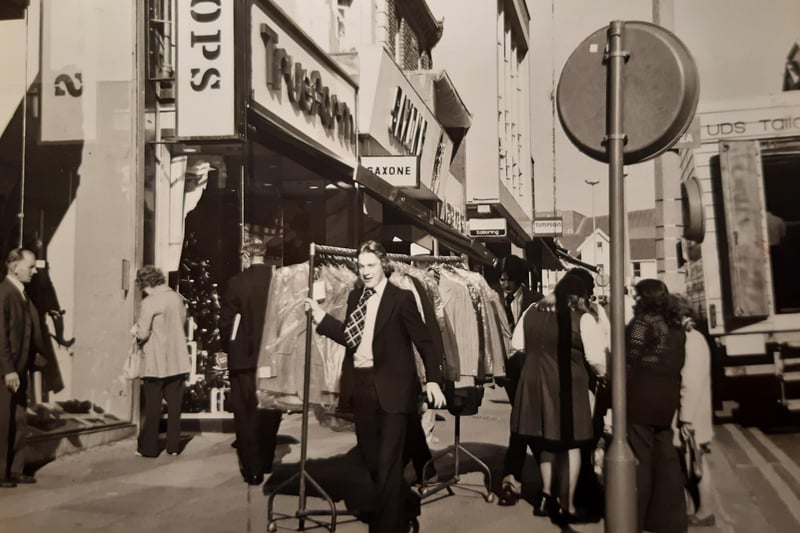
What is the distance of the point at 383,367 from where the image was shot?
4.53m

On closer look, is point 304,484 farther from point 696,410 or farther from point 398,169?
point 398,169

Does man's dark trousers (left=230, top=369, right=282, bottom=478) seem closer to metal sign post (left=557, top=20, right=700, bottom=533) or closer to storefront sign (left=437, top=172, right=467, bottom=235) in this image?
metal sign post (left=557, top=20, right=700, bottom=533)

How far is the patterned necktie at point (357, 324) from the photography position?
4.66 metres

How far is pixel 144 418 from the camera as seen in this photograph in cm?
566

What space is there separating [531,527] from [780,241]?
9.32ft

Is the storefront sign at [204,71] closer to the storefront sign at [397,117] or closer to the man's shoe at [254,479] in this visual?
the man's shoe at [254,479]

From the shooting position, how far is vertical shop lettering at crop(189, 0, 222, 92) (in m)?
5.43

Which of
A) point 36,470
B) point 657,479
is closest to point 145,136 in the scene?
point 36,470

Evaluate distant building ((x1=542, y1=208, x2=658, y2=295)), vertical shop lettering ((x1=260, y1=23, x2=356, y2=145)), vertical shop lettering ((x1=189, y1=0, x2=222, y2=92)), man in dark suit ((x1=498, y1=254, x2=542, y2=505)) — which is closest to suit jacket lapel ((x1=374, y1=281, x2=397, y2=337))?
distant building ((x1=542, y1=208, x2=658, y2=295))

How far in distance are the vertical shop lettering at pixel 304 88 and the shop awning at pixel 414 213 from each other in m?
1.09

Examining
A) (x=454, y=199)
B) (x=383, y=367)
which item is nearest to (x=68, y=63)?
(x=383, y=367)

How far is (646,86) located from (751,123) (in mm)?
2741

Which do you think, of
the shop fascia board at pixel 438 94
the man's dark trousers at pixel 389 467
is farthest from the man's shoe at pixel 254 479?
the shop fascia board at pixel 438 94

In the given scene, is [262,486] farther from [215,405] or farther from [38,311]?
[38,311]
